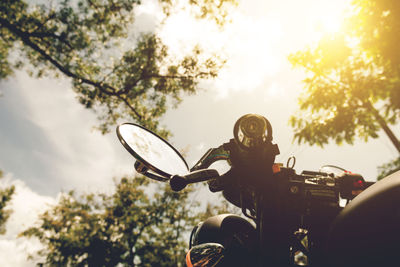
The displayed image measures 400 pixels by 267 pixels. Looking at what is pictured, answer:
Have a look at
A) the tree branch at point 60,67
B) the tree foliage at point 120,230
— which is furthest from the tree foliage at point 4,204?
the tree branch at point 60,67

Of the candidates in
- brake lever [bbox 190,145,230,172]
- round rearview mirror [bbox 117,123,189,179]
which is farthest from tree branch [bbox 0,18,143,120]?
brake lever [bbox 190,145,230,172]

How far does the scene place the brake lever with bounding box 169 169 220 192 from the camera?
99cm

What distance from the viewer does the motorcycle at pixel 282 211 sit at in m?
0.70

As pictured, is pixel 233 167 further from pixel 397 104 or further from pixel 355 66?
pixel 355 66

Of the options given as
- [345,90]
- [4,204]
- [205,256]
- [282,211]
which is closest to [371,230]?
[282,211]

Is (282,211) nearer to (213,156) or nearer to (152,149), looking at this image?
(213,156)

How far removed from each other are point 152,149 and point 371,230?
1151 mm

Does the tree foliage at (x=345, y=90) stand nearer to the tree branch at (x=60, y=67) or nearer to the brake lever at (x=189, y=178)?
the brake lever at (x=189, y=178)

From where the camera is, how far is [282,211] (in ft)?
3.26

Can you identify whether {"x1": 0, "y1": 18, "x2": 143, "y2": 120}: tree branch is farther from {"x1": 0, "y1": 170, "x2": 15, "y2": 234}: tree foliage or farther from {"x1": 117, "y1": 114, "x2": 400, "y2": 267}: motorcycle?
{"x1": 0, "y1": 170, "x2": 15, "y2": 234}: tree foliage

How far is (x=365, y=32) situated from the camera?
5301mm

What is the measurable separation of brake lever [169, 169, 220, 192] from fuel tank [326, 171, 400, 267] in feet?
1.72

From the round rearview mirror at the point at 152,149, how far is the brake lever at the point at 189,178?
0.55 ft

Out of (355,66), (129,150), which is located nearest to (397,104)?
(355,66)
